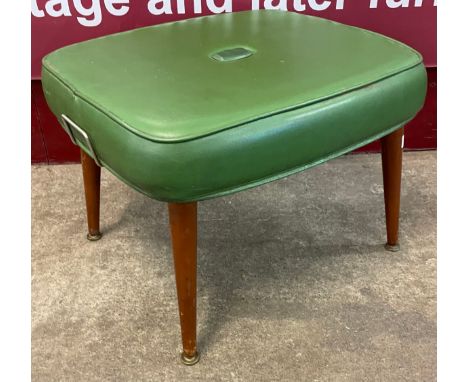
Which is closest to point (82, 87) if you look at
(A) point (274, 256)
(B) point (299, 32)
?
(B) point (299, 32)

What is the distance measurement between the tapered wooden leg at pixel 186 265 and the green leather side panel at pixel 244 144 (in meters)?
0.05

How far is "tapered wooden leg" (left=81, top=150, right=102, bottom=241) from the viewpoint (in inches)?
39.8

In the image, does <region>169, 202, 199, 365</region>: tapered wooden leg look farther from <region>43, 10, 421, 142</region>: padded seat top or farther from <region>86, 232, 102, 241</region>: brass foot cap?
<region>86, 232, 102, 241</region>: brass foot cap

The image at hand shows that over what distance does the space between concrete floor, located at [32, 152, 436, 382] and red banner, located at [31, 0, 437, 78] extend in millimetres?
351

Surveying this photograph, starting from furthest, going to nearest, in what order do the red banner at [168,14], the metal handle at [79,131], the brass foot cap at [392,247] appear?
the red banner at [168,14], the brass foot cap at [392,247], the metal handle at [79,131]

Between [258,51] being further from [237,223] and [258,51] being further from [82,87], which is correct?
[237,223]

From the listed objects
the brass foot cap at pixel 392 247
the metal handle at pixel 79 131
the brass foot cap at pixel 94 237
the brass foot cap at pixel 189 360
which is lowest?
the brass foot cap at pixel 189 360

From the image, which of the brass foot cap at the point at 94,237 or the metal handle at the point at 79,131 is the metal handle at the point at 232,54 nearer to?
the metal handle at the point at 79,131

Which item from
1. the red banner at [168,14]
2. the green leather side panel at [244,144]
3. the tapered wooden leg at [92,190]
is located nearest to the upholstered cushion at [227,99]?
the green leather side panel at [244,144]

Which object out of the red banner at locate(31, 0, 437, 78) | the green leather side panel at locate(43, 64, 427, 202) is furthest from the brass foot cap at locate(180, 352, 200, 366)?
the red banner at locate(31, 0, 437, 78)

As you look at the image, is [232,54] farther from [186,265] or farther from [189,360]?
[189,360]

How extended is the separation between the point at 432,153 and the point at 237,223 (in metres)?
0.61

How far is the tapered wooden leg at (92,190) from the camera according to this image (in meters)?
1.01

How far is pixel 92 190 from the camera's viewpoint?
41.3 inches
